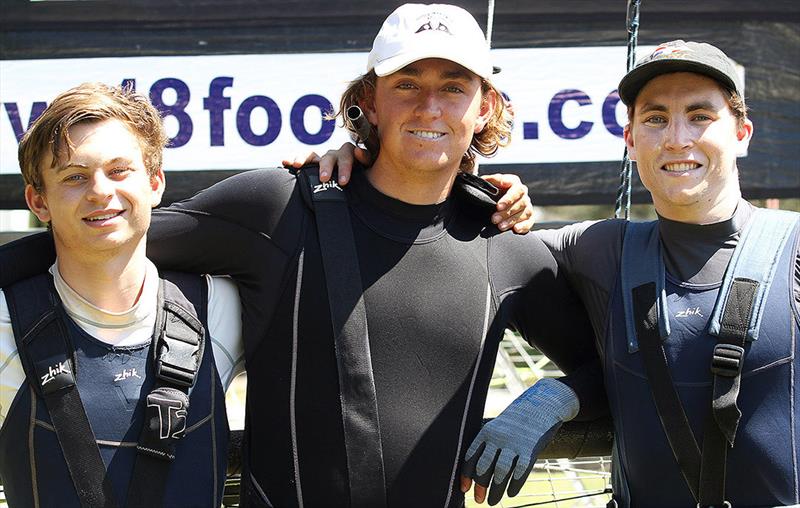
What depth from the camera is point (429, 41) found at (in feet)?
6.98

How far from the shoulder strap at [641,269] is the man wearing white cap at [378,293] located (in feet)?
0.66

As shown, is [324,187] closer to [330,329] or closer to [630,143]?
[330,329]

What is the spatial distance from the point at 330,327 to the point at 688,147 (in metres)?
0.79

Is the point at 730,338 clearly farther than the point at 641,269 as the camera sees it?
No

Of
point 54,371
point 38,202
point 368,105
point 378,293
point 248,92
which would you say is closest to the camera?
point 54,371

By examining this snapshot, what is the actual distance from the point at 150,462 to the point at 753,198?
2.35 meters

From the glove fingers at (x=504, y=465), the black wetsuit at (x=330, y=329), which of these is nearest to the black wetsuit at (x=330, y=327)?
the black wetsuit at (x=330, y=329)

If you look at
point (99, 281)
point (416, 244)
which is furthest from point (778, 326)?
point (99, 281)

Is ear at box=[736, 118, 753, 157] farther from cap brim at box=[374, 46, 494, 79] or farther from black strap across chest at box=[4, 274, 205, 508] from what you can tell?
black strap across chest at box=[4, 274, 205, 508]

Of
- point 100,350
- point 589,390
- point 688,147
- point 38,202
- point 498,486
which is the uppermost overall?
point 688,147

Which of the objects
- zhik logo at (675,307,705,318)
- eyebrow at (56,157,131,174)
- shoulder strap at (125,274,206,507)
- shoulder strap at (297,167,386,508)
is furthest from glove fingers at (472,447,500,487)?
eyebrow at (56,157,131,174)

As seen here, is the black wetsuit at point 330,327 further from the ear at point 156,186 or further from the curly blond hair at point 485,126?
the curly blond hair at point 485,126

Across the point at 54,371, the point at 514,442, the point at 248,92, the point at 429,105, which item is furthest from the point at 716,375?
the point at 248,92

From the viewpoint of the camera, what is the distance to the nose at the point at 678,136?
2.02m
